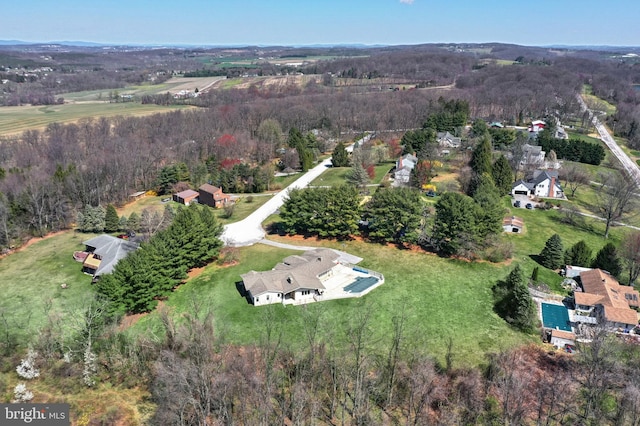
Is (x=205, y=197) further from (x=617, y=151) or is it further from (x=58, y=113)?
(x=617, y=151)

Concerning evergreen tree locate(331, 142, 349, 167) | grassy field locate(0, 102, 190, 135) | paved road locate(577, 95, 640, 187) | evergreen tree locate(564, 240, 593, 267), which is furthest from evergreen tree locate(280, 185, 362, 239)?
grassy field locate(0, 102, 190, 135)

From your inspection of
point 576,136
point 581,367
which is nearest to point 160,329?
point 581,367

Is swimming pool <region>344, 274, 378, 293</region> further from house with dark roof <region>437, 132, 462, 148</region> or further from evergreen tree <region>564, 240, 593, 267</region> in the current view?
house with dark roof <region>437, 132, 462, 148</region>

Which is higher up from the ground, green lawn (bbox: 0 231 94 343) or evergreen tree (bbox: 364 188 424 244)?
evergreen tree (bbox: 364 188 424 244)

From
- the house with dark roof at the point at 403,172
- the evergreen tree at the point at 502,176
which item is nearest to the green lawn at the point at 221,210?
the house with dark roof at the point at 403,172

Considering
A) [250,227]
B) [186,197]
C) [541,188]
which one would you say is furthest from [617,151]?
[186,197]

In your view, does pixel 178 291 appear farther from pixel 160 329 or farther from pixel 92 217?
pixel 92 217
